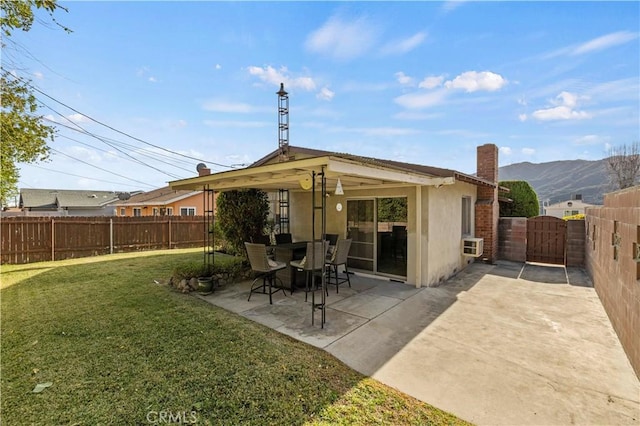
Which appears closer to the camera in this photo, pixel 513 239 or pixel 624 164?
pixel 513 239

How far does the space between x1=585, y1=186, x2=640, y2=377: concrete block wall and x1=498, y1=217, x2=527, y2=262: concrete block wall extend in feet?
16.1

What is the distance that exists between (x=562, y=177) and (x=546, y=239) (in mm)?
Result: 56797

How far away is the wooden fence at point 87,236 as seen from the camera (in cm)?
1038

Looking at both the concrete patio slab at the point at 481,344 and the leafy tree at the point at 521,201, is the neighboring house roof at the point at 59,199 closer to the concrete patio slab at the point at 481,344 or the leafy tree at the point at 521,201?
the concrete patio slab at the point at 481,344

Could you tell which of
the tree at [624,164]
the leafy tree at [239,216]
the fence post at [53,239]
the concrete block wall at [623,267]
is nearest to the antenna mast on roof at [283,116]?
the leafy tree at [239,216]

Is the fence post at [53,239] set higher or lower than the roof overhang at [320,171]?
lower

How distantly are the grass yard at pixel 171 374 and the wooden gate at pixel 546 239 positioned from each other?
10061 mm

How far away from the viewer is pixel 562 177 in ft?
173

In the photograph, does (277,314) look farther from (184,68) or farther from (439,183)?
(184,68)

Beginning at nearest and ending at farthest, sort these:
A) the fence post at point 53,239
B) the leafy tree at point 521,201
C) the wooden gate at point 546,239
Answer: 1. the wooden gate at point 546,239
2. the fence post at point 53,239
3. the leafy tree at point 521,201

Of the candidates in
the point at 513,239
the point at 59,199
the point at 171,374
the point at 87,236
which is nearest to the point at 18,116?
the point at 87,236

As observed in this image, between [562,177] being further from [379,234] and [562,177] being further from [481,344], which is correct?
[481,344]

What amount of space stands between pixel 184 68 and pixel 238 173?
29.9 feet

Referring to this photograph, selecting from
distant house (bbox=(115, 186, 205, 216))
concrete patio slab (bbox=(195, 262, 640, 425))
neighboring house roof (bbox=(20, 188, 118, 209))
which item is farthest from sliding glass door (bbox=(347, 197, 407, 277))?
neighboring house roof (bbox=(20, 188, 118, 209))
